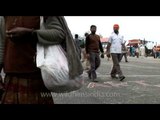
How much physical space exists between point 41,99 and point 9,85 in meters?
0.25

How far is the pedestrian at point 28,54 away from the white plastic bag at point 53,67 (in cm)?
4

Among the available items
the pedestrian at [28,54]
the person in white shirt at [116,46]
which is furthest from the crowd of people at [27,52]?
the person in white shirt at [116,46]

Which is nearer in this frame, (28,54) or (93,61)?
(28,54)

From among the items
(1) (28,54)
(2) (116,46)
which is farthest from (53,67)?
(2) (116,46)

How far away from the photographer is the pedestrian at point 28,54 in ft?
9.82

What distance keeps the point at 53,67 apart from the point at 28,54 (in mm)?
240

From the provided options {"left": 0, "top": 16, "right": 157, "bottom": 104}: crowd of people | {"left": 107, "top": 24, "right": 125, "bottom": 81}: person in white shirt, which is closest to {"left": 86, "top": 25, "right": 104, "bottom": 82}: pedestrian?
{"left": 107, "top": 24, "right": 125, "bottom": 81}: person in white shirt

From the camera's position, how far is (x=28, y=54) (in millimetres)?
3072

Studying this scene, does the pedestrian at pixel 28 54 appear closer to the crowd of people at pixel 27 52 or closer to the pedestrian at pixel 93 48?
the crowd of people at pixel 27 52

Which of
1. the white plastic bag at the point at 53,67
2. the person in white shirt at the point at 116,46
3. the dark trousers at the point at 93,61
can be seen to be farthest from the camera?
the person in white shirt at the point at 116,46

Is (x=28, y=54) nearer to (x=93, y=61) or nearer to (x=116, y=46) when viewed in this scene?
(x=93, y=61)

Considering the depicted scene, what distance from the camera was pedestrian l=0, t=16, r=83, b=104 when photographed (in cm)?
299
